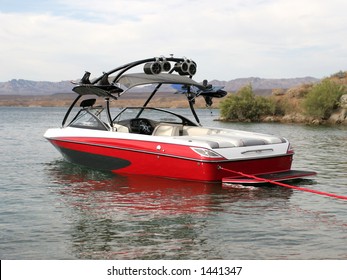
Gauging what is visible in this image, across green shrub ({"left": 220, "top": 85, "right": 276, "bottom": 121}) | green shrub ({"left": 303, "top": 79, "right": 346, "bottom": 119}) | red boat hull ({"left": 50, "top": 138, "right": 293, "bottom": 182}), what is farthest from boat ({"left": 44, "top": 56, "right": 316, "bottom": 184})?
green shrub ({"left": 220, "top": 85, "right": 276, "bottom": 121})

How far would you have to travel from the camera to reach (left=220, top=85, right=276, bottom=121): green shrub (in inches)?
2756

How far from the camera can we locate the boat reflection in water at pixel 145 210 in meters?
7.88

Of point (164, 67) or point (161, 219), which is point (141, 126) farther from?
point (161, 219)

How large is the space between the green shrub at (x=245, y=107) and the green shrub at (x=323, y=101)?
28.9 ft

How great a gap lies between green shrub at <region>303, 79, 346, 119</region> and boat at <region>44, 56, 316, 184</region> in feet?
155

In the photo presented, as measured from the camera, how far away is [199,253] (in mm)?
7672

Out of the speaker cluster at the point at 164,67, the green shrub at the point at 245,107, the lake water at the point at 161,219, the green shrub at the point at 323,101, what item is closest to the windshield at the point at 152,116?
the speaker cluster at the point at 164,67

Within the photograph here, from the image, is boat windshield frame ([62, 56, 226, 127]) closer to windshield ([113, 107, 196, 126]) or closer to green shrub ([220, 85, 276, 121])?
windshield ([113, 107, 196, 126])

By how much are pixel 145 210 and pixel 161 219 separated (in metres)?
0.78

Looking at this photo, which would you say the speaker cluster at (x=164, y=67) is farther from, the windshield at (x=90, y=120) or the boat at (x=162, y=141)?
the windshield at (x=90, y=120)

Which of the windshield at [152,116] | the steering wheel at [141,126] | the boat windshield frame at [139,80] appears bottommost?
the steering wheel at [141,126]

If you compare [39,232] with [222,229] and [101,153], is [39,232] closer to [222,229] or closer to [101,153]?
[222,229]

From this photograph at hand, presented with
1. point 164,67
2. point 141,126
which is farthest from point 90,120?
point 164,67

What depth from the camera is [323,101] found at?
6100 centimetres
